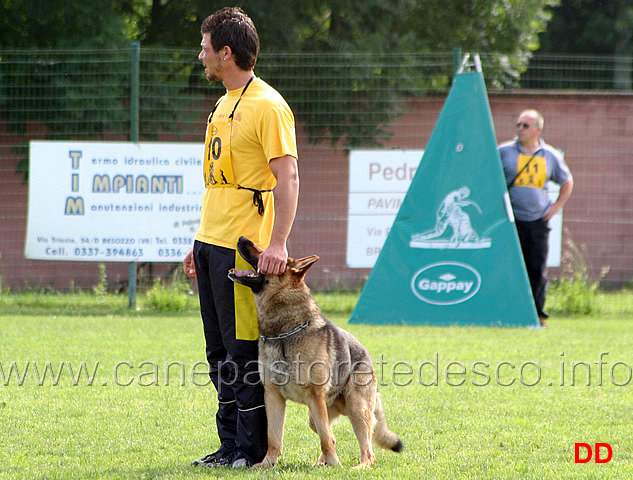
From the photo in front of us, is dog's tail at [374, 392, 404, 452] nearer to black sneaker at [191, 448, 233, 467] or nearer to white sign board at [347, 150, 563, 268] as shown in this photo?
black sneaker at [191, 448, 233, 467]

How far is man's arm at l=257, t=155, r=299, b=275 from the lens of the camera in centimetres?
373

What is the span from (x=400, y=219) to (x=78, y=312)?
440cm

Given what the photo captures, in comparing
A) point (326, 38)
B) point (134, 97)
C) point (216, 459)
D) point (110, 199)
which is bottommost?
point (216, 459)

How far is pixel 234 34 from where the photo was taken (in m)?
3.79

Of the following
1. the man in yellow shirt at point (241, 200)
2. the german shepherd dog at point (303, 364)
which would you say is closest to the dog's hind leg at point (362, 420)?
the german shepherd dog at point (303, 364)

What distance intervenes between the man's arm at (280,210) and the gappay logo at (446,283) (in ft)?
17.5

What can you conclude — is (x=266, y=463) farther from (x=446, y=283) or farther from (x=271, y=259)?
(x=446, y=283)

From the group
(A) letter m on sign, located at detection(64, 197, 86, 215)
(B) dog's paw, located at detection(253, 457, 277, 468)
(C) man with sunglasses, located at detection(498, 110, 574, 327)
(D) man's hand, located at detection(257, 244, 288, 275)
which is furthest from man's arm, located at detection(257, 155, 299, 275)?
(A) letter m on sign, located at detection(64, 197, 86, 215)

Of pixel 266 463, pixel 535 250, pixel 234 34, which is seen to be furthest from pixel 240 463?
pixel 535 250

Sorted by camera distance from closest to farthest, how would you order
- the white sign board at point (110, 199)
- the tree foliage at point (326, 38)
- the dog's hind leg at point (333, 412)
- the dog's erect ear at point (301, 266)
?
the dog's erect ear at point (301, 266)
the dog's hind leg at point (333, 412)
the white sign board at point (110, 199)
the tree foliage at point (326, 38)

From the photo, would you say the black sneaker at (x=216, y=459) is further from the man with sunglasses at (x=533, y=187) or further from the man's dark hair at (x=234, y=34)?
the man with sunglasses at (x=533, y=187)

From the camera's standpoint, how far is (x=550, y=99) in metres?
13.9

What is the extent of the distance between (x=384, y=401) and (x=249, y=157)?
91.7 inches

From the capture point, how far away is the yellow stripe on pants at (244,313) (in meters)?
3.92
